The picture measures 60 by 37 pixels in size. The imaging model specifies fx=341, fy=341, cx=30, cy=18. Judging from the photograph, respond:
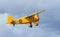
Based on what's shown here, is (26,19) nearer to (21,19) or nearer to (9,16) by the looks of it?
(21,19)

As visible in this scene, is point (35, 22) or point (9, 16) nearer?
point (35, 22)

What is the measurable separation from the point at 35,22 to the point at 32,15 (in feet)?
18.1

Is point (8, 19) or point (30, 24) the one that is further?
point (8, 19)

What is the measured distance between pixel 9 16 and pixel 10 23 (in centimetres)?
866

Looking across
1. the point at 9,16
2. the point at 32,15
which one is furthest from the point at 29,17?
the point at 9,16

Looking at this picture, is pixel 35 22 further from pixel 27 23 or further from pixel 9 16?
pixel 9 16

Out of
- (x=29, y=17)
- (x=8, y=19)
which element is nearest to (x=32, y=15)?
(x=29, y=17)

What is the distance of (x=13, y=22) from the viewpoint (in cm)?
12731

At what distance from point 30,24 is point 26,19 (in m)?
4.27

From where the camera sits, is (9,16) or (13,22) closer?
(13,22)

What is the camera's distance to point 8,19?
132875 millimetres

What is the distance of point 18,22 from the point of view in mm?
→ 127688

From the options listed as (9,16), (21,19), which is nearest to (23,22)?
(21,19)

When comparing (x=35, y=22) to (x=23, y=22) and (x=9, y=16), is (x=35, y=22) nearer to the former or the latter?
(x=23, y=22)
